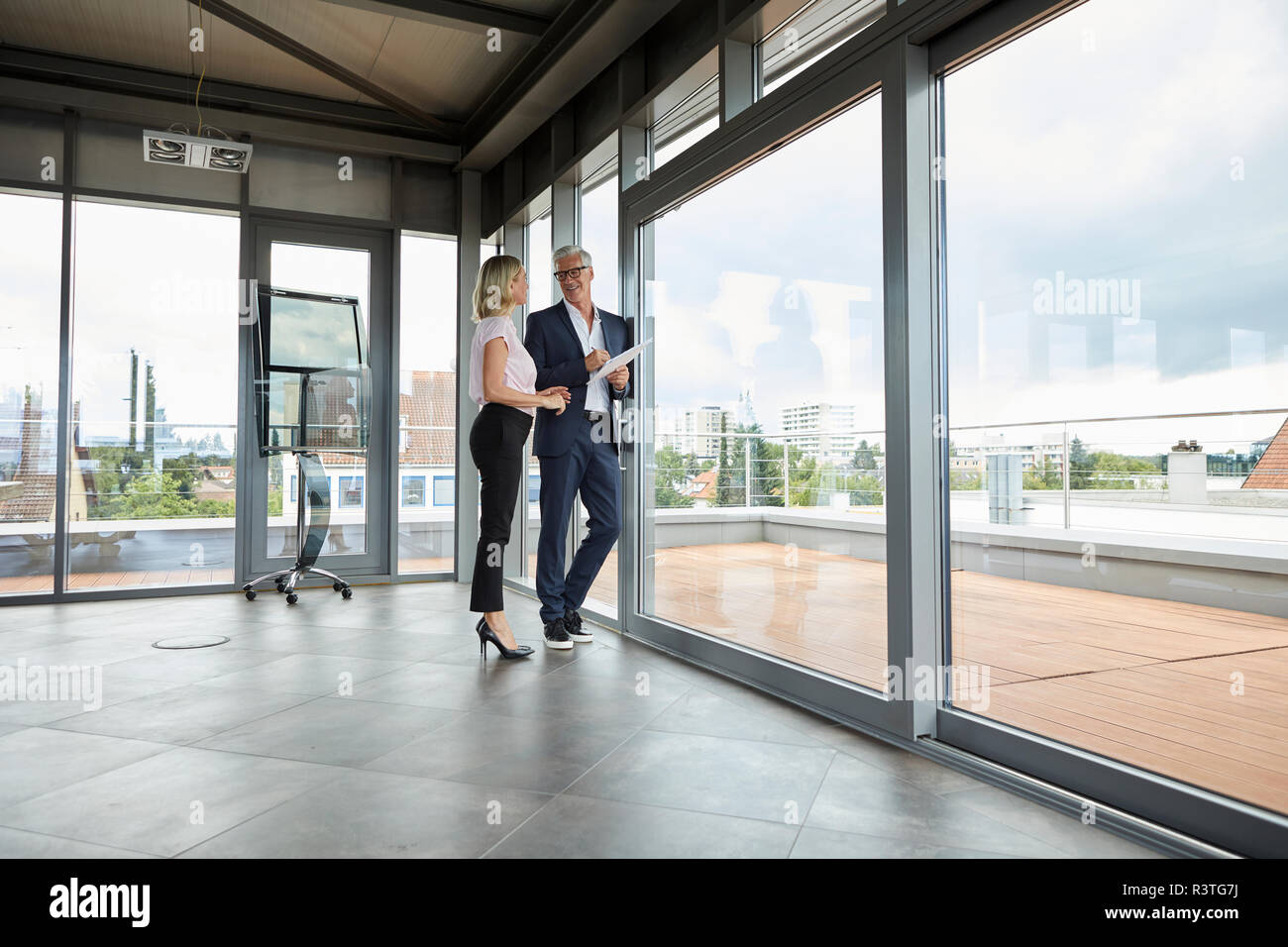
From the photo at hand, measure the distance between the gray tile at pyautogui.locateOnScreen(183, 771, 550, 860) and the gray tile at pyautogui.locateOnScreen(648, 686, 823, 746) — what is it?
65cm

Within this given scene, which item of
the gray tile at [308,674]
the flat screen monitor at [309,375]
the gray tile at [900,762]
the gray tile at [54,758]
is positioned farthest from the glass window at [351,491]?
the gray tile at [900,762]

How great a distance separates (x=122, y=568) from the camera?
4914 millimetres

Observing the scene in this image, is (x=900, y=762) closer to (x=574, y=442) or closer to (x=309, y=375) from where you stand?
(x=574, y=442)

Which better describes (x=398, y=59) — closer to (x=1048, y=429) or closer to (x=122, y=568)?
(x=122, y=568)

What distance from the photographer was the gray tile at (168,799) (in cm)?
168

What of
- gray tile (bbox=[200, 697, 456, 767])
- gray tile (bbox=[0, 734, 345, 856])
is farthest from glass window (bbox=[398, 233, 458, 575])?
gray tile (bbox=[0, 734, 345, 856])

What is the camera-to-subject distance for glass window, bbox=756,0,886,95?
103 inches

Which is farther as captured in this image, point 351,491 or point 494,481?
point 351,491

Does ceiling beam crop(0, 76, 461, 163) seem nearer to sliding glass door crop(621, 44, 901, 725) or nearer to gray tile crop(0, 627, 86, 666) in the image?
sliding glass door crop(621, 44, 901, 725)

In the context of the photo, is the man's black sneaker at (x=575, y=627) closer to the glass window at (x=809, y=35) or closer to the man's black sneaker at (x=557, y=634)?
the man's black sneaker at (x=557, y=634)

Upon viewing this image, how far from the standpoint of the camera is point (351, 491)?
5.46m

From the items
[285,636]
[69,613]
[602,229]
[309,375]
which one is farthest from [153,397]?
[602,229]

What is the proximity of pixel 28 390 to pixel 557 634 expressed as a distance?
3588mm
